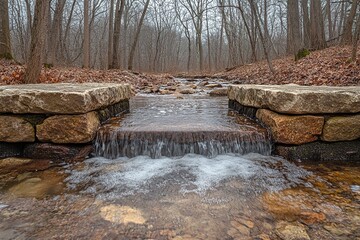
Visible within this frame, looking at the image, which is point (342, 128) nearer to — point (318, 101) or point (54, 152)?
point (318, 101)

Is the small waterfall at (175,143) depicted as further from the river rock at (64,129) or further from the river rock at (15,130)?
the river rock at (15,130)

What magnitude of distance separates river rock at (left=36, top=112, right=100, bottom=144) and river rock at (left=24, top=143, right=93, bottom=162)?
0.08m

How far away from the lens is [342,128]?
3145mm

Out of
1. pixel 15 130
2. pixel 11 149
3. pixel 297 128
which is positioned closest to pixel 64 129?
pixel 15 130

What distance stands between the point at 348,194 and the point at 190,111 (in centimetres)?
312

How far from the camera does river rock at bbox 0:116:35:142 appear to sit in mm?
3129

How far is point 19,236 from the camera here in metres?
1.67

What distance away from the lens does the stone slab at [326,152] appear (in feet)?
10.5

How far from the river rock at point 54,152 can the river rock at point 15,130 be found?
0.46 ft

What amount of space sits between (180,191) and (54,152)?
5.93 feet

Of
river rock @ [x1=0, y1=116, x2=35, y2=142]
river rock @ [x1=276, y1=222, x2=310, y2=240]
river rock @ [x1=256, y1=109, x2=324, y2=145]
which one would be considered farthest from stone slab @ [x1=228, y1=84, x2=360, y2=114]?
river rock @ [x1=0, y1=116, x2=35, y2=142]

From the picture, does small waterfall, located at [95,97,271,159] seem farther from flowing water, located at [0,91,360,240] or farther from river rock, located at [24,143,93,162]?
river rock, located at [24,143,93,162]

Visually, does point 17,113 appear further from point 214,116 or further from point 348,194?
point 348,194

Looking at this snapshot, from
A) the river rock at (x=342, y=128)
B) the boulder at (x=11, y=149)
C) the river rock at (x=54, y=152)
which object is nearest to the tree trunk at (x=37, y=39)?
the boulder at (x=11, y=149)
